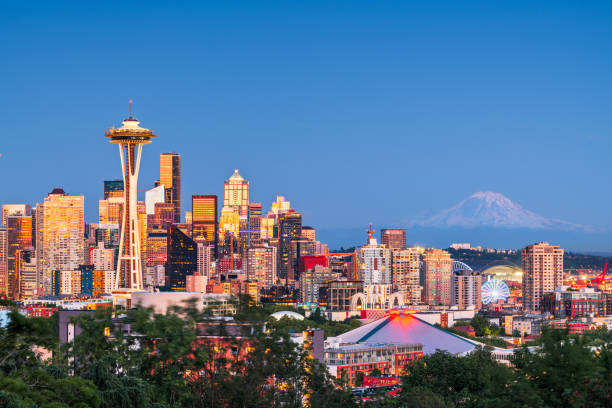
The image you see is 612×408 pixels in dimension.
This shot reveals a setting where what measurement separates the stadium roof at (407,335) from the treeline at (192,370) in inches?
2913

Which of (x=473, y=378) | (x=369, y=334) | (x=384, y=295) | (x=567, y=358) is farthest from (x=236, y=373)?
(x=384, y=295)

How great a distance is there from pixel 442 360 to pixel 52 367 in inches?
1646

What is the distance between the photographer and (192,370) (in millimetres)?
25547

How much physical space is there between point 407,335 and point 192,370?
8603 cm

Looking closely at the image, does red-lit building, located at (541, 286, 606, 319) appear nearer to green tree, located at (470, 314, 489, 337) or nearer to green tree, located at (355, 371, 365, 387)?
green tree, located at (470, 314, 489, 337)

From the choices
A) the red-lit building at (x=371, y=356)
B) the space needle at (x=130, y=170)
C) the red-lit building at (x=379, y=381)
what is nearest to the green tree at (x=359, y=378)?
the red-lit building at (x=371, y=356)

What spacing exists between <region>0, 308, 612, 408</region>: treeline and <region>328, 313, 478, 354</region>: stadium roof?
7398 centimetres

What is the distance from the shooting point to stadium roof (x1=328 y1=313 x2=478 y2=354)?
4080 inches

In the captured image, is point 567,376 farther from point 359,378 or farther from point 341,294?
point 341,294

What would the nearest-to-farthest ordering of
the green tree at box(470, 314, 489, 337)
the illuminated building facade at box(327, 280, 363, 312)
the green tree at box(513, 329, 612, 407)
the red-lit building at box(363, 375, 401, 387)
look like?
the green tree at box(513, 329, 612, 407) → the red-lit building at box(363, 375, 401, 387) → the green tree at box(470, 314, 489, 337) → the illuminated building facade at box(327, 280, 363, 312)

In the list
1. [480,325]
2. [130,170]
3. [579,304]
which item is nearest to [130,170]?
[130,170]

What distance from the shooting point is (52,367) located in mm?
24125

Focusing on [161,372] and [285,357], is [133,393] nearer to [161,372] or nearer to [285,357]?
[161,372]

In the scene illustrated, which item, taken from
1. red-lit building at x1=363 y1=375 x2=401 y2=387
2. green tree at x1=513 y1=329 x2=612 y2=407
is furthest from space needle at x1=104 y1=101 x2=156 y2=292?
green tree at x1=513 y1=329 x2=612 y2=407
